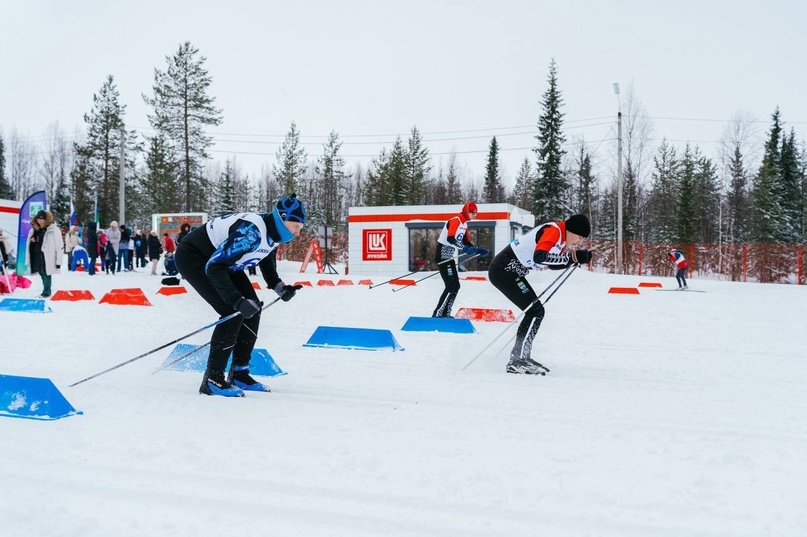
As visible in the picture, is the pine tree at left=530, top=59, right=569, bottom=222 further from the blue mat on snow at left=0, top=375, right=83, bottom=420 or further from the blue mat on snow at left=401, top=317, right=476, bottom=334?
the blue mat on snow at left=0, top=375, right=83, bottom=420

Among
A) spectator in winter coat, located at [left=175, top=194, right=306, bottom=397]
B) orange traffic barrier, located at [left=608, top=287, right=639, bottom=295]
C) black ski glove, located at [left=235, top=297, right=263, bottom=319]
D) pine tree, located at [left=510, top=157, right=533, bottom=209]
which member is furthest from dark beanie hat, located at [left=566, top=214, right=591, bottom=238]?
pine tree, located at [left=510, top=157, right=533, bottom=209]

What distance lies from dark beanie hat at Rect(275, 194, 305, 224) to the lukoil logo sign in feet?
74.2

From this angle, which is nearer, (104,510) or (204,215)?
(104,510)

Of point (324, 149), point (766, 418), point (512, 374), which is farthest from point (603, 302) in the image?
point (324, 149)

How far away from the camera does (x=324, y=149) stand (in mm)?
58000

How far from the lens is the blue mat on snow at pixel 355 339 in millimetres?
6645

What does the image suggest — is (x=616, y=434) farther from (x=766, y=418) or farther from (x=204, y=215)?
(x=204, y=215)

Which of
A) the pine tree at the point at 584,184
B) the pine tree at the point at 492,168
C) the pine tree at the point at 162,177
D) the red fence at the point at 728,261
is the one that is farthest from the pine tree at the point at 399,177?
the red fence at the point at 728,261

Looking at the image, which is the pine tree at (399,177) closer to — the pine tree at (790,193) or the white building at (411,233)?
the white building at (411,233)

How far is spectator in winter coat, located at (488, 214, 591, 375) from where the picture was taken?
5.58 meters

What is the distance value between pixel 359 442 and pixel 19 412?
79.6 inches

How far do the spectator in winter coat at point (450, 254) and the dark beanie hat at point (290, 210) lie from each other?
449 cm

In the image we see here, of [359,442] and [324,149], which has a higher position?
[324,149]

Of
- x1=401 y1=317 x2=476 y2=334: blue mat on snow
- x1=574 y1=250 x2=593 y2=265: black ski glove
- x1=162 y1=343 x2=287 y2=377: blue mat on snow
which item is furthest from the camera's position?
x1=401 y1=317 x2=476 y2=334: blue mat on snow
